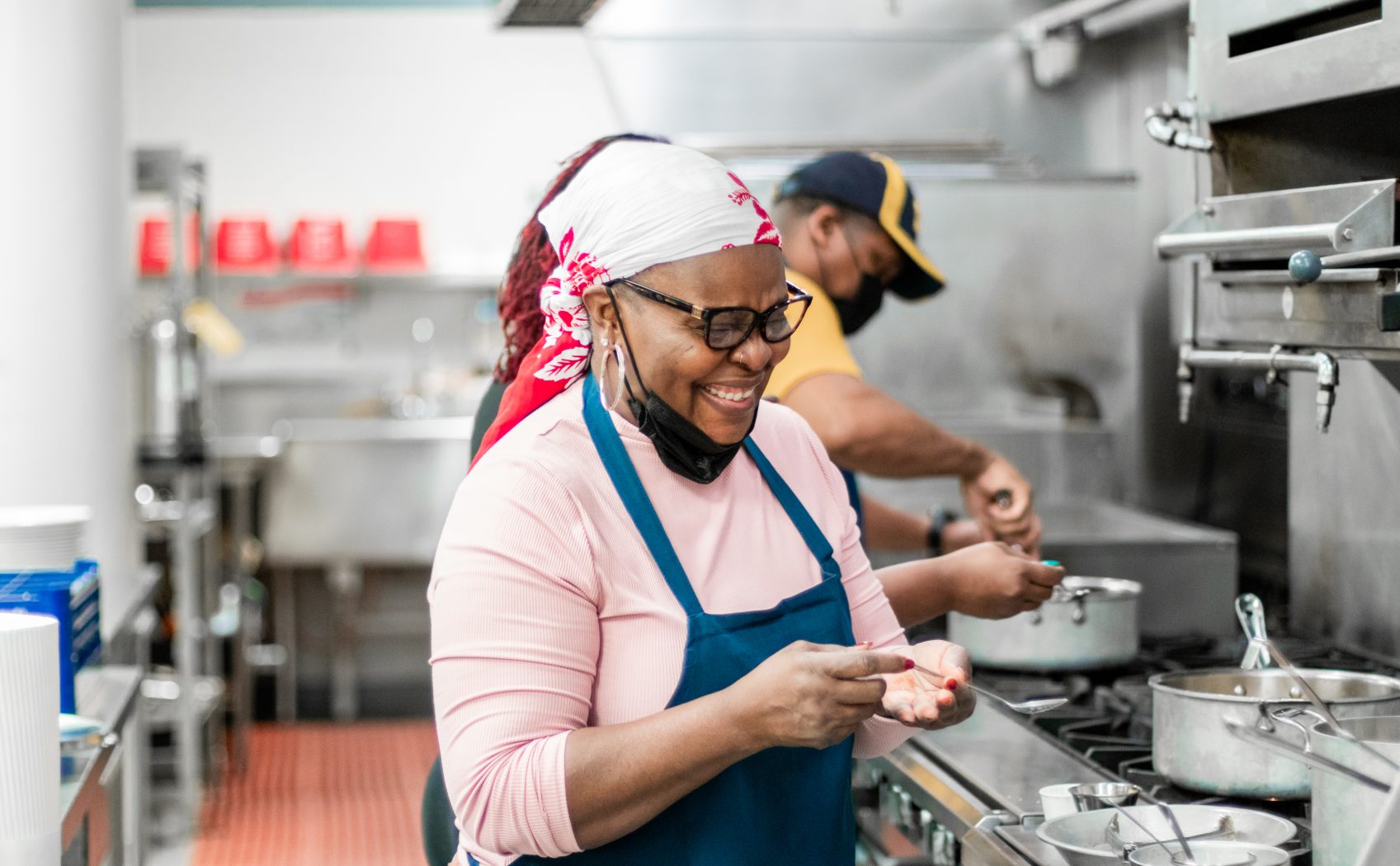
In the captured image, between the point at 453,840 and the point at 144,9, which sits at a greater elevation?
the point at 144,9

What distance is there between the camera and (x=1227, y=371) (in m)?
3.48

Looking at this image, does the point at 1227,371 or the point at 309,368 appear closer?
the point at 1227,371

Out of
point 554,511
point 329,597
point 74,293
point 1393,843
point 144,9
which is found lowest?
point 329,597

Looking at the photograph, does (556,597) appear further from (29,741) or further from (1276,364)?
(1276,364)

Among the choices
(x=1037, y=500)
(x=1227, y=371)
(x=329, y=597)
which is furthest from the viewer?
(x=329, y=597)

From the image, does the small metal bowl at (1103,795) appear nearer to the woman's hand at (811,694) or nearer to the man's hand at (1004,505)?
the woman's hand at (811,694)

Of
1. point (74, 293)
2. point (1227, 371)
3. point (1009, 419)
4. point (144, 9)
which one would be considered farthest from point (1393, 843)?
point (144, 9)


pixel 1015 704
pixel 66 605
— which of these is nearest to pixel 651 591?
pixel 1015 704

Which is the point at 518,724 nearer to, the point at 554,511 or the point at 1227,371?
the point at 554,511

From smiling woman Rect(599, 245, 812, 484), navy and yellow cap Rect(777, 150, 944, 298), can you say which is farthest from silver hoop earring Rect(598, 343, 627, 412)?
navy and yellow cap Rect(777, 150, 944, 298)

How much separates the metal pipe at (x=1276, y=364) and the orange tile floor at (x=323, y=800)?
3.18m

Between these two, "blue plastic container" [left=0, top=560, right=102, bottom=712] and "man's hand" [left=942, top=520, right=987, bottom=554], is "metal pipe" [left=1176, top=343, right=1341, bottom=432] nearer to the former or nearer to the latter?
"man's hand" [left=942, top=520, right=987, bottom=554]

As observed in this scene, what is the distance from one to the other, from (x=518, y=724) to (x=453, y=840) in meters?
0.81

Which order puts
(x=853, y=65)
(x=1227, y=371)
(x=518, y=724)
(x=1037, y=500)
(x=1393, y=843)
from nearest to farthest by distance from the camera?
(x=1393, y=843)
(x=518, y=724)
(x=1227, y=371)
(x=1037, y=500)
(x=853, y=65)
